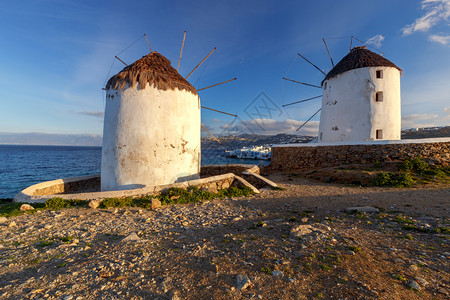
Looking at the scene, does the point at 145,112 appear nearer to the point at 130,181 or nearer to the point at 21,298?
the point at 130,181

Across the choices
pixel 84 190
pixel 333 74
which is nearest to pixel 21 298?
pixel 84 190

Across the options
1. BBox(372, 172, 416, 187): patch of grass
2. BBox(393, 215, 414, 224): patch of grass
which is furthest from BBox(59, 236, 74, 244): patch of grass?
BBox(372, 172, 416, 187): patch of grass

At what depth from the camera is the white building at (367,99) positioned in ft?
48.9

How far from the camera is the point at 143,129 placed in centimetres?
789

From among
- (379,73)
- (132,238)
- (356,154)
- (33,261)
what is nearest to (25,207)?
(33,261)

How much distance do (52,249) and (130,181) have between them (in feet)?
14.4

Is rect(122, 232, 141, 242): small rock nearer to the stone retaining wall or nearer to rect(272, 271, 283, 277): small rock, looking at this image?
rect(272, 271, 283, 277): small rock

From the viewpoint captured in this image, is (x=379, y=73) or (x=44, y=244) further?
(x=379, y=73)

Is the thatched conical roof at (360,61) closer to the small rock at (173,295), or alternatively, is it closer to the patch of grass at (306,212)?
the patch of grass at (306,212)

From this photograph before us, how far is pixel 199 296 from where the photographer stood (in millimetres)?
2270

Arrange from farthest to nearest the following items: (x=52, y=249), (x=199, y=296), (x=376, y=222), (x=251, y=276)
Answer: (x=376, y=222)
(x=52, y=249)
(x=251, y=276)
(x=199, y=296)

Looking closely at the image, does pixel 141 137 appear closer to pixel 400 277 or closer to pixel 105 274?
pixel 105 274

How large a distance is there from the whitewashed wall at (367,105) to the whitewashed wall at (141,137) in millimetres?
13619

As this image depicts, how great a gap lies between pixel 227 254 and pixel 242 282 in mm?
815
